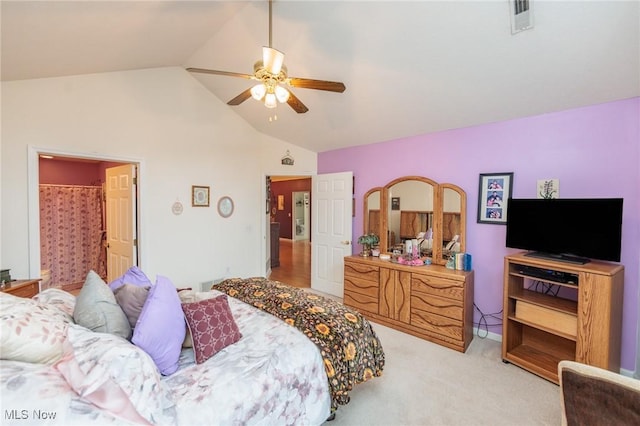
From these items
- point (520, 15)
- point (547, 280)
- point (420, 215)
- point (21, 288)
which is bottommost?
point (21, 288)

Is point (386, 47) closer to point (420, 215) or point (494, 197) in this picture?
point (494, 197)

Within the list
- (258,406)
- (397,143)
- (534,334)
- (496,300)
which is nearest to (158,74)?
(397,143)

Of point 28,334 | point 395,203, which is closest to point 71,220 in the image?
point 28,334

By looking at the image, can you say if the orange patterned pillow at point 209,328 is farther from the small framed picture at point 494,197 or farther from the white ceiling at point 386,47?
the small framed picture at point 494,197

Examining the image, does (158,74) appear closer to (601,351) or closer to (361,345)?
(361,345)

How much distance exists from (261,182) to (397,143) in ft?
8.05

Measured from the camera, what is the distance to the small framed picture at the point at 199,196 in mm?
4128

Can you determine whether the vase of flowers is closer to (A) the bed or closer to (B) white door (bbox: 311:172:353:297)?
(B) white door (bbox: 311:172:353:297)

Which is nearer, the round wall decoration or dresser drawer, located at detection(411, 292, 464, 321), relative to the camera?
dresser drawer, located at detection(411, 292, 464, 321)

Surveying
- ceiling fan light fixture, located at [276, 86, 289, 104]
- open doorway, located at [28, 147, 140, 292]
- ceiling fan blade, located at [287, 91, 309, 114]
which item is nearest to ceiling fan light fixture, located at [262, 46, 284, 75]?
ceiling fan light fixture, located at [276, 86, 289, 104]

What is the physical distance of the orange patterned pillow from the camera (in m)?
1.58

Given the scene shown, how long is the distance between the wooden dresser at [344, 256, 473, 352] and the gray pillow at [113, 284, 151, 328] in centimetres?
256

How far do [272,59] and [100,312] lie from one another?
1846mm

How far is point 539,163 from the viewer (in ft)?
9.02
